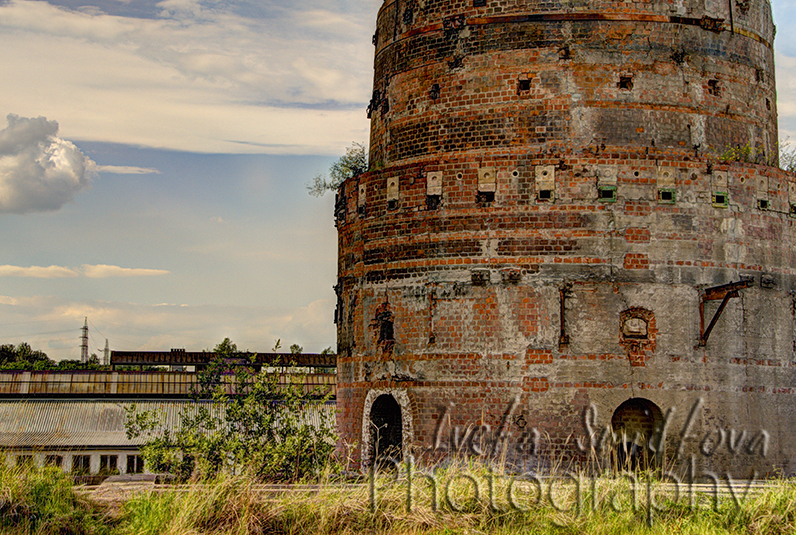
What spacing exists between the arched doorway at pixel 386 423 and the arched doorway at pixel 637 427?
16.5ft

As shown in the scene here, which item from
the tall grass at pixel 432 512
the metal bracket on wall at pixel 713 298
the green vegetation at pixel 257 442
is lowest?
the tall grass at pixel 432 512

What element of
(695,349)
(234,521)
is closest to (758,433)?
(695,349)

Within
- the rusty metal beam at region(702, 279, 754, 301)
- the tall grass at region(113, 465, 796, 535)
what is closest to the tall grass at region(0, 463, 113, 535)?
the tall grass at region(113, 465, 796, 535)

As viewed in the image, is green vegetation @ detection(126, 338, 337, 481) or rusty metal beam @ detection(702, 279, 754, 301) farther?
rusty metal beam @ detection(702, 279, 754, 301)

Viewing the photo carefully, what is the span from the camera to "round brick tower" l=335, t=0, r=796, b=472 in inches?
785

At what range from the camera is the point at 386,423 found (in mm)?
21891

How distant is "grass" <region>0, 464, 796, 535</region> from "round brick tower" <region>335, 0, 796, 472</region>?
15.8 feet

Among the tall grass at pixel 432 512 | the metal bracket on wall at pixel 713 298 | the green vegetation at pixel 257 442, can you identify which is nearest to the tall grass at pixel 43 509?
the tall grass at pixel 432 512

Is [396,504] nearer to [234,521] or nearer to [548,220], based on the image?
[234,521]

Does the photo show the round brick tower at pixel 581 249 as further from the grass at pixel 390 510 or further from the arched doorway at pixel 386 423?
the grass at pixel 390 510

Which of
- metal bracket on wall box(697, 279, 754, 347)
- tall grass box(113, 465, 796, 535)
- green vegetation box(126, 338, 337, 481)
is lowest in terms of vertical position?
tall grass box(113, 465, 796, 535)

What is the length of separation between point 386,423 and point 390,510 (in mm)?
7900

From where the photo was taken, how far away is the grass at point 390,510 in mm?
13258

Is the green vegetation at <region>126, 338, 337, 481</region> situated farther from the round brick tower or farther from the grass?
the grass
